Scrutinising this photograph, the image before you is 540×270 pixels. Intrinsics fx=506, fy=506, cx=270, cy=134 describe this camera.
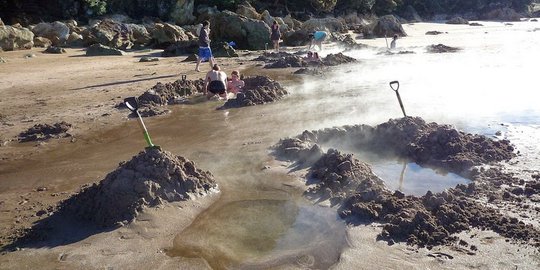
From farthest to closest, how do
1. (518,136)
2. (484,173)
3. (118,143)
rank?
(118,143), (518,136), (484,173)

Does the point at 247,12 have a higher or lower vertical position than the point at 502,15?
higher

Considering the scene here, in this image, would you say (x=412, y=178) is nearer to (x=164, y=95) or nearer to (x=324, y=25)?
(x=164, y=95)

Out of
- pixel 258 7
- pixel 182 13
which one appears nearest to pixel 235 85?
pixel 182 13

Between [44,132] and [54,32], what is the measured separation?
50.5ft

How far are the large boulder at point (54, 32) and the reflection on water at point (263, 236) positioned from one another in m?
19.3

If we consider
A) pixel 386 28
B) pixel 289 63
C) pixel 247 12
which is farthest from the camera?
pixel 247 12

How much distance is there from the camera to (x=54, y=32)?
22484 mm

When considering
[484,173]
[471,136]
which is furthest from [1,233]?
[471,136]

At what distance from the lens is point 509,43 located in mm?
23969

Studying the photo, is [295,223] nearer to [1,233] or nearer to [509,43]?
[1,233]

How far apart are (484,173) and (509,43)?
20.3 metres

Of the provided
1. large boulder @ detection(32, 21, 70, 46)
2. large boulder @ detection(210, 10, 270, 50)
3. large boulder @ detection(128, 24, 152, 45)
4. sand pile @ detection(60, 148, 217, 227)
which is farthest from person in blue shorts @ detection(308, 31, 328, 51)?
sand pile @ detection(60, 148, 217, 227)

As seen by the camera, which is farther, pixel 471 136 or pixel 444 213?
pixel 471 136

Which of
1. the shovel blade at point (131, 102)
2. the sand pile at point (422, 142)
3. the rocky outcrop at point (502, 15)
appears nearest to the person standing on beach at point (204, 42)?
the sand pile at point (422, 142)
